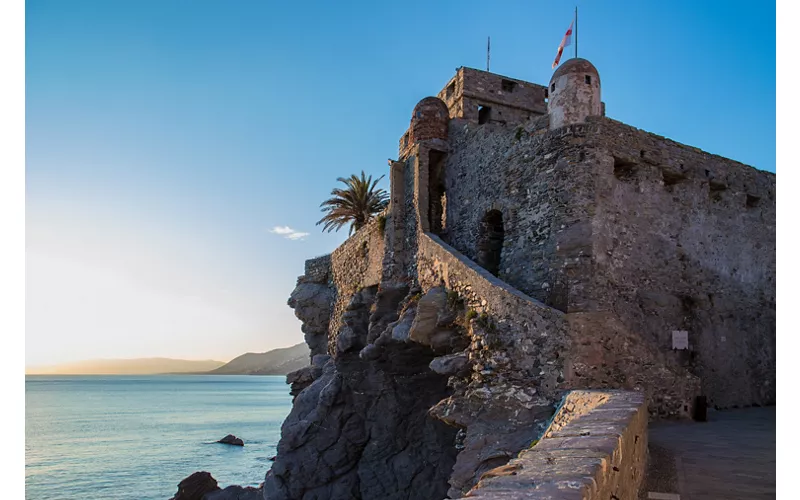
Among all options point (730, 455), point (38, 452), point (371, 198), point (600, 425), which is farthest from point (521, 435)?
point (38, 452)

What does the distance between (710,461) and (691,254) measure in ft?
27.7

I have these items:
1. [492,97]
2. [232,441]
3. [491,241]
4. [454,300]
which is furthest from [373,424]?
[232,441]

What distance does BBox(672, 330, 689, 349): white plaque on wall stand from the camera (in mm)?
13717

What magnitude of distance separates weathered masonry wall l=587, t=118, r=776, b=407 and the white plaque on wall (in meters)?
0.12

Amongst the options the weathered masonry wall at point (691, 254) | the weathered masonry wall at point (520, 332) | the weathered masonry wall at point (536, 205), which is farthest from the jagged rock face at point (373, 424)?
the weathered masonry wall at point (691, 254)

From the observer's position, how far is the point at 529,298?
36.8ft

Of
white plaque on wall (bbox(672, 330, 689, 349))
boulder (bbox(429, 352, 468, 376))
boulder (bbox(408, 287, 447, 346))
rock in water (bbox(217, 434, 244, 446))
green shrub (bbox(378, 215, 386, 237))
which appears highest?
green shrub (bbox(378, 215, 386, 237))

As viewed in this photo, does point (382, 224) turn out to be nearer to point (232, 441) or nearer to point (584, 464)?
point (584, 464)

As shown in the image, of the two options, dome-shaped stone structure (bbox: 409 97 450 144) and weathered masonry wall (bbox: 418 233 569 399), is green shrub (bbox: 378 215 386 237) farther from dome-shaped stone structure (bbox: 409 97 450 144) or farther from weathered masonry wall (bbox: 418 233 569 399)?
weathered masonry wall (bbox: 418 233 569 399)

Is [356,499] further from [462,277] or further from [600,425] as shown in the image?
[600,425]

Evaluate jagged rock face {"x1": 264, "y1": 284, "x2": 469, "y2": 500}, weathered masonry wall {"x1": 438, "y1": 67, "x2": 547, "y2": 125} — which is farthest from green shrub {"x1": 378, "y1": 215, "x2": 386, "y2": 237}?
weathered masonry wall {"x1": 438, "y1": 67, "x2": 547, "y2": 125}

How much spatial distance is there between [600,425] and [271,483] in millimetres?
16059

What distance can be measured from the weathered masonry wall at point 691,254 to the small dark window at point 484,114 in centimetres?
962

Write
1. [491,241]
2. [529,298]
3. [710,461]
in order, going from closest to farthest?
[710,461], [529,298], [491,241]
